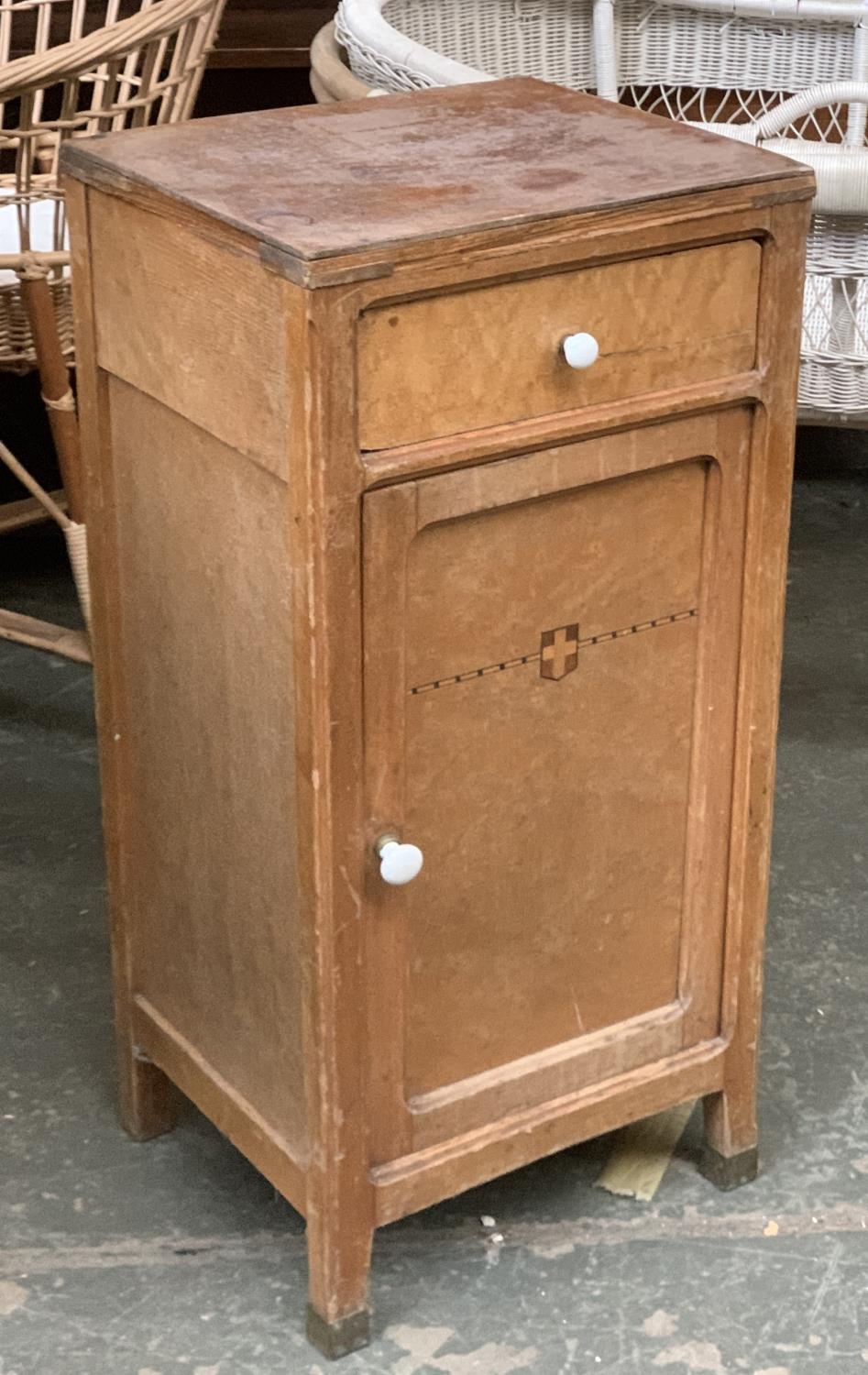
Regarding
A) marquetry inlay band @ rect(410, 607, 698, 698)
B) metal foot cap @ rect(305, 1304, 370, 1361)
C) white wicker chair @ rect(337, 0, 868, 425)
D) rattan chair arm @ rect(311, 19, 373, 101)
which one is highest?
rattan chair arm @ rect(311, 19, 373, 101)

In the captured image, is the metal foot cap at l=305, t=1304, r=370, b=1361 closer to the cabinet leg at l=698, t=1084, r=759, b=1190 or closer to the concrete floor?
the concrete floor

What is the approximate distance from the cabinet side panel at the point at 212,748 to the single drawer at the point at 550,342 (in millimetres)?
134

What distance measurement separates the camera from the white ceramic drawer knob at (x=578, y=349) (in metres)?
1.58

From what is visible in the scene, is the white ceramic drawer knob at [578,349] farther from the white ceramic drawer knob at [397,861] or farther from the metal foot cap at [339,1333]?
the metal foot cap at [339,1333]

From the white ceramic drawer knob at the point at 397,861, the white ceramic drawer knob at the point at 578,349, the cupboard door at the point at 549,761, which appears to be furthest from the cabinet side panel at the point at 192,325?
the white ceramic drawer knob at the point at 397,861

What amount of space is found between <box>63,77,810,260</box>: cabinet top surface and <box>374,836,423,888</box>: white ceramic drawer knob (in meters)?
0.50

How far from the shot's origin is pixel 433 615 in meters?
1.65

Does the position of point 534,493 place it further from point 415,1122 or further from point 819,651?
point 819,651

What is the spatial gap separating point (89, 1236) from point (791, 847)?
108 cm

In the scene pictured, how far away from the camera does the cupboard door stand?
1.66 m

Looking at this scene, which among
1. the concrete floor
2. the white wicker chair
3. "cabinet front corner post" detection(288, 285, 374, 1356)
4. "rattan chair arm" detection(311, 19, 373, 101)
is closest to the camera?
"cabinet front corner post" detection(288, 285, 374, 1356)

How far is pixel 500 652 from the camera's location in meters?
1.71

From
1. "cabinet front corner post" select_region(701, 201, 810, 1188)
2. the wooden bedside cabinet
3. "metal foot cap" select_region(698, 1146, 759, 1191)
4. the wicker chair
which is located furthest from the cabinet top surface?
"metal foot cap" select_region(698, 1146, 759, 1191)

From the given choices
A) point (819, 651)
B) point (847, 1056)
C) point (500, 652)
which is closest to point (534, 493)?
point (500, 652)
